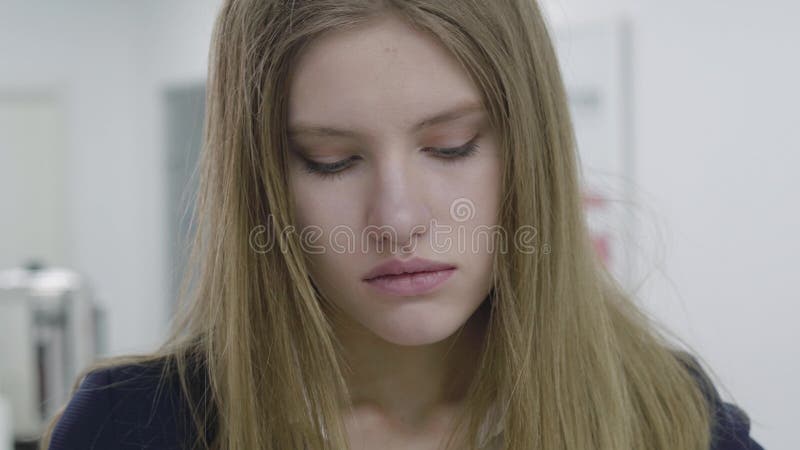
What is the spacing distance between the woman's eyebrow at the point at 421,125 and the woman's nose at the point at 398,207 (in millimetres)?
34

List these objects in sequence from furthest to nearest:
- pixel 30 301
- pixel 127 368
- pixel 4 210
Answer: pixel 4 210 → pixel 30 301 → pixel 127 368

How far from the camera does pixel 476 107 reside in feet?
2.30

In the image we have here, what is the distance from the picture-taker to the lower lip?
69cm

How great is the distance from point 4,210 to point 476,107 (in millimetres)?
3489

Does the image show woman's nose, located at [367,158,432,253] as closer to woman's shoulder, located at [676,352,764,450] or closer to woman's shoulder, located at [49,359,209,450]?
woman's shoulder, located at [49,359,209,450]

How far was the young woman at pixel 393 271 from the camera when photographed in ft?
2.23

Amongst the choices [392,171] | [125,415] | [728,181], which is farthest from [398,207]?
[728,181]

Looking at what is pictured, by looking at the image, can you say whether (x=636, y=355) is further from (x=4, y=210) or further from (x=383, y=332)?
(x=4, y=210)

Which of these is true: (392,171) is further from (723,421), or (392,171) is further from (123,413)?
(723,421)

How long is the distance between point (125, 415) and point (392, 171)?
36 centimetres

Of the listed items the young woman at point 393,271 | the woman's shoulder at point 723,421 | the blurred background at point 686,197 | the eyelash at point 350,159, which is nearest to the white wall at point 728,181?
the blurred background at point 686,197

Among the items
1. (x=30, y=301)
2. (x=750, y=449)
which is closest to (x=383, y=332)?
(x=750, y=449)

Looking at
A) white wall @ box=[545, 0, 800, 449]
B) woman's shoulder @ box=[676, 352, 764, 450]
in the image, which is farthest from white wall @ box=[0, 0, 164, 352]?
woman's shoulder @ box=[676, 352, 764, 450]

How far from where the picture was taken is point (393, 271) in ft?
2.27
